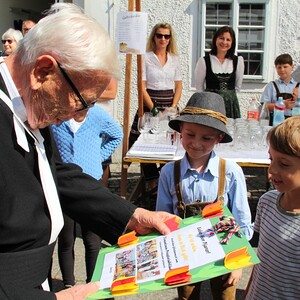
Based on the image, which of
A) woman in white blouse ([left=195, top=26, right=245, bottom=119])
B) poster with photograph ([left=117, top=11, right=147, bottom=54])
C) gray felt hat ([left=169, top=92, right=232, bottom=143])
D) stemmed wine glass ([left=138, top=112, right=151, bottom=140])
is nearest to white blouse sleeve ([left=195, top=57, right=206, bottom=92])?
woman in white blouse ([left=195, top=26, right=245, bottom=119])

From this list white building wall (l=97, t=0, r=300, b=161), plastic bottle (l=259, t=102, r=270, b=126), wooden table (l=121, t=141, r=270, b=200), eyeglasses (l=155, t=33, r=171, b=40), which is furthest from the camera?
white building wall (l=97, t=0, r=300, b=161)

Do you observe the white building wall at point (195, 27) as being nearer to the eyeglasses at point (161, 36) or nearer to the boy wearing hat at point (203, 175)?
the eyeglasses at point (161, 36)

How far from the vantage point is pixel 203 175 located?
238 cm

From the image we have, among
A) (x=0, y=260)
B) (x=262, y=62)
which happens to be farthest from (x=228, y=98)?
(x=0, y=260)

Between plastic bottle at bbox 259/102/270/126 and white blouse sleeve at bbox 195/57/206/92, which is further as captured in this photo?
white blouse sleeve at bbox 195/57/206/92

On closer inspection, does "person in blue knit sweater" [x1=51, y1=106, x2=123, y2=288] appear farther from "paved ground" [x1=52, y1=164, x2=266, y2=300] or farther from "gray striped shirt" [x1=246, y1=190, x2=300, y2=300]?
"gray striped shirt" [x1=246, y1=190, x2=300, y2=300]

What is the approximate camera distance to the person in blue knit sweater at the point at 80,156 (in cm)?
307

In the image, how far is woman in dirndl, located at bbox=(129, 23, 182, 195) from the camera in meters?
5.26

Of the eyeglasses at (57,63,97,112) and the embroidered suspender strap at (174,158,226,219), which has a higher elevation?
the eyeglasses at (57,63,97,112)

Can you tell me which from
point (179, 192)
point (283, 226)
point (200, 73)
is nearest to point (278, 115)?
point (200, 73)

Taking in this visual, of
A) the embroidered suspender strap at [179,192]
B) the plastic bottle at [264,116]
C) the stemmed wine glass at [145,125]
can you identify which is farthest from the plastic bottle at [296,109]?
the embroidered suspender strap at [179,192]

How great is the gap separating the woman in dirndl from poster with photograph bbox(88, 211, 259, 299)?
11.5ft

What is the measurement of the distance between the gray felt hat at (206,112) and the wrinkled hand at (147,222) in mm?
632

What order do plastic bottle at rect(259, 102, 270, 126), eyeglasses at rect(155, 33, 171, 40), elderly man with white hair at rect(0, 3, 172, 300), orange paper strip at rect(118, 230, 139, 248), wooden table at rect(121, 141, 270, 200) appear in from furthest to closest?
eyeglasses at rect(155, 33, 171, 40) < plastic bottle at rect(259, 102, 270, 126) < wooden table at rect(121, 141, 270, 200) < orange paper strip at rect(118, 230, 139, 248) < elderly man with white hair at rect(0, 3, 172, 300)
